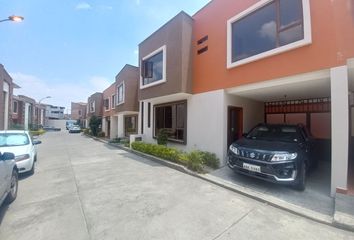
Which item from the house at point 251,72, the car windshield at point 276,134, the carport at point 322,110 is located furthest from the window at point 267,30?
the car windshield at point 276,134

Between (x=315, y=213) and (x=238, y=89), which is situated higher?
(x=238, y=89)

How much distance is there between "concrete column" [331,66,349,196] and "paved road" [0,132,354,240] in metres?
1.62

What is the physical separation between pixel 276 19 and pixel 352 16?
1978 millimetres

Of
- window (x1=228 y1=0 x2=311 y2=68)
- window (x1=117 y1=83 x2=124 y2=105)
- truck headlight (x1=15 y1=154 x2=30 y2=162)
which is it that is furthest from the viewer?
window (x1=117 y1=83 x2=124 y2=105)

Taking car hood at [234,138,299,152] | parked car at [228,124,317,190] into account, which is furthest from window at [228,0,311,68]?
car hood at [234,138,299,152]

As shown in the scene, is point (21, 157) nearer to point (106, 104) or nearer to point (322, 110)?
point (322, 110)

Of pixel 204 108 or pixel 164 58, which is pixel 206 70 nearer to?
pixel 204 108

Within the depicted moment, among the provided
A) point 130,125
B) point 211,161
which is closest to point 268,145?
point 211,161

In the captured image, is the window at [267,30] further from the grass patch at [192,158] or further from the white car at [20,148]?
the white car at [20,148]

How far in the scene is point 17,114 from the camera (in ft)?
98.4

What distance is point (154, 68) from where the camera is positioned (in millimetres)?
10898

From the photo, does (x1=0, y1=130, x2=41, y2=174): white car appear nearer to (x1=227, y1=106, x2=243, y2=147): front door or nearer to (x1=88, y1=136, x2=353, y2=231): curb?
(x1=88, y1=136, x2=353, y2=231): curb

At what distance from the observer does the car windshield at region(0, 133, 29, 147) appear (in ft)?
23.1

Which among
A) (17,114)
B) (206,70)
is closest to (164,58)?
(206,70)
